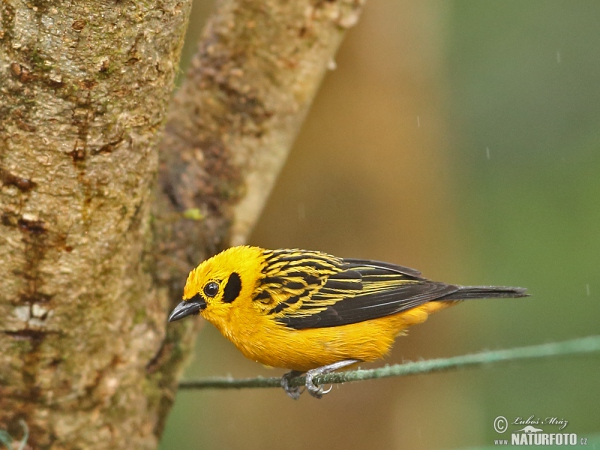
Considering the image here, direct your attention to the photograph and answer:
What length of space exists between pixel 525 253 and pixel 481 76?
2.79m

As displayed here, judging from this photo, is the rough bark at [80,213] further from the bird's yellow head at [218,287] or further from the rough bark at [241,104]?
the rough bark at [241,104]

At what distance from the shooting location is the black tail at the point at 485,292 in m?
3.88

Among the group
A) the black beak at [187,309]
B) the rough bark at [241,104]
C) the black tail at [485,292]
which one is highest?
the rough bark at [241,104]

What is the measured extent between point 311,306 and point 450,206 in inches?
176

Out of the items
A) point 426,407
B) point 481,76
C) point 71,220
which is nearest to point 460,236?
point 426,407

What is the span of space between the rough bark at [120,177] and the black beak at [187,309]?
30 centimetres

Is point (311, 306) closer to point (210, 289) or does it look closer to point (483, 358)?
point (210, 289)

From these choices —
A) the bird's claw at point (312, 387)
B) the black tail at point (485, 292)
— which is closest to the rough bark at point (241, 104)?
the bird's claw at point (312, 387)

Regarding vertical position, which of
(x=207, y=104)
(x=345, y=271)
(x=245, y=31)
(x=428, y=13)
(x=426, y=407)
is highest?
(x=428, y=13)

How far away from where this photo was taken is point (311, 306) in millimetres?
4277

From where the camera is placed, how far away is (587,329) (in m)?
9.59

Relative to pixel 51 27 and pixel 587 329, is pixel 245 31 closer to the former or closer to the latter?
pixel 51 27

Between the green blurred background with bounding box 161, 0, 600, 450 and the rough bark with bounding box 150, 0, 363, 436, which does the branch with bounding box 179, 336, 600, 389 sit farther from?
the green blurred background with bounding box 161, 0, 600, 450

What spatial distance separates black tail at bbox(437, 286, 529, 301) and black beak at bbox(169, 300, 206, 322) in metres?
1.33
